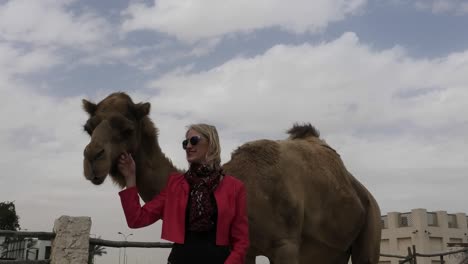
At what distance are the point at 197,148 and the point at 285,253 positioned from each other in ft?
9.67

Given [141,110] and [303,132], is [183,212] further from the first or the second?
[303,132]

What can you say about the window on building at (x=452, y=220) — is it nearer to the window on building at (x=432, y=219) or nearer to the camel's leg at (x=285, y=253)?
the window on building at (x=432, y=219)

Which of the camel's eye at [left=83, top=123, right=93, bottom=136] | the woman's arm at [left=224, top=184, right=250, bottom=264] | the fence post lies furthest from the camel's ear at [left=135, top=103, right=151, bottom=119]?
the fence post

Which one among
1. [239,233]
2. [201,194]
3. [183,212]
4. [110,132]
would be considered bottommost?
[239,233]

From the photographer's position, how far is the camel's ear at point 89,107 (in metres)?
4.87

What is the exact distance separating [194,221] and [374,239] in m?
5.04

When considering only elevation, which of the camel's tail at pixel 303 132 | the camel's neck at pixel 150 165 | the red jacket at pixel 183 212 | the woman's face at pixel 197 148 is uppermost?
the camel's tail at pixel 303 132

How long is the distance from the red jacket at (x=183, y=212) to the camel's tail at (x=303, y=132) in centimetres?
482

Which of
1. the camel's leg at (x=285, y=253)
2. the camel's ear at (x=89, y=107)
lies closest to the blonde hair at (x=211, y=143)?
the camel's ear at (x=89, y=107)

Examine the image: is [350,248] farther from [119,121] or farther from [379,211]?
[119,121]

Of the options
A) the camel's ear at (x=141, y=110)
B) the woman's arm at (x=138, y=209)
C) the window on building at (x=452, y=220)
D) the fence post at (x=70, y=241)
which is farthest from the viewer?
the window on building at (x=452, y=220)

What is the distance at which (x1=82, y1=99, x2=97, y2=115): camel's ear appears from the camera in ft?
16.0

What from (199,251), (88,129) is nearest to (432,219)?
(88,129)

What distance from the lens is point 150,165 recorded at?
493cm
